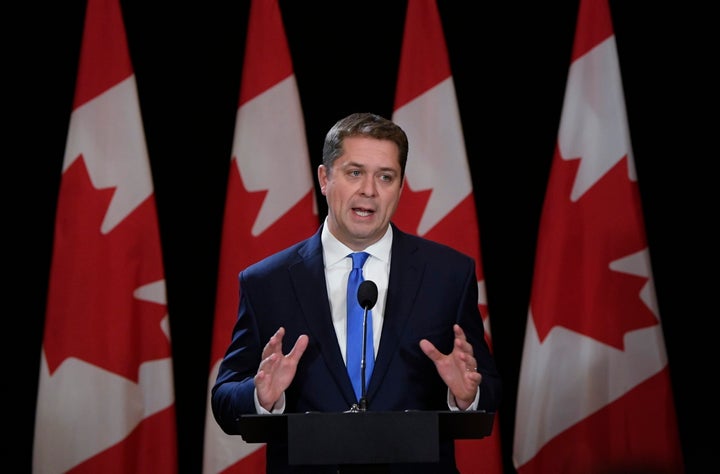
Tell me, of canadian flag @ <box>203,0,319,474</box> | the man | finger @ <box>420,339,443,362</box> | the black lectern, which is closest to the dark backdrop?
canadian flag @ <box>203,0,319,474</box>

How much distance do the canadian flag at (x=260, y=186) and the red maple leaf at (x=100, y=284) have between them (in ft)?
1.15

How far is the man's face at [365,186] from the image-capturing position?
253 cm

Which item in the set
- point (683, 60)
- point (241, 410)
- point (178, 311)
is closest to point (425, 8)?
point (683, 60)

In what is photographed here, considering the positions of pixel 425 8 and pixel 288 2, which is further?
pixel 288 2

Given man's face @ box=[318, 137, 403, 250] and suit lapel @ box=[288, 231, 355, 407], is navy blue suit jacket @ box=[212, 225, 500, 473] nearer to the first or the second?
suit lapel @ box=[288, 231, 355, 407]

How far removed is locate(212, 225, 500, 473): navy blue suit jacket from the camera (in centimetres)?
233

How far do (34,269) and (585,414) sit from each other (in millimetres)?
2926

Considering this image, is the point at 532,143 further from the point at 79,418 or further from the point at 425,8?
the point at 79,418

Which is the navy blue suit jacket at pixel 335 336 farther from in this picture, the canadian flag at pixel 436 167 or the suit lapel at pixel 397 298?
the canadian flag at pixel 436 167

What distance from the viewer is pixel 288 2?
501 centimetres

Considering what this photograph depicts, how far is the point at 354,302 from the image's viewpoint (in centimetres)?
244

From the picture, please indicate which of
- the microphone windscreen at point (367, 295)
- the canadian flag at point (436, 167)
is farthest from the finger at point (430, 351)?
the canadian flag at point (436, 167)

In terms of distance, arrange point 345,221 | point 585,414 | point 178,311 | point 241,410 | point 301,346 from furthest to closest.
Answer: point 178,311, point 585,414, point 345,221, point 241,410, point 301,346

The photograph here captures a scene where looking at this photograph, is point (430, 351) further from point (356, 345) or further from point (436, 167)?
point (436, 167)
